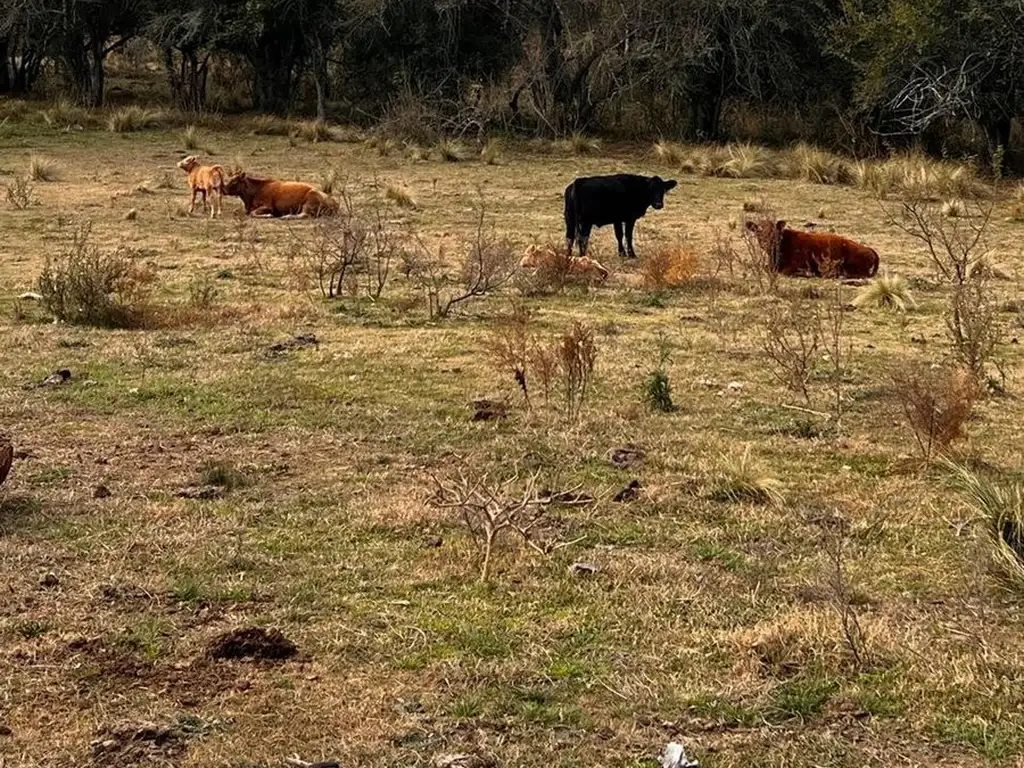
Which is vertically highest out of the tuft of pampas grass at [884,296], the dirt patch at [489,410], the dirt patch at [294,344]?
the tuft of pampas grass at [884,296]

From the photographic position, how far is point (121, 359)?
8523 millimetres

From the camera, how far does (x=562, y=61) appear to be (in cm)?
2709

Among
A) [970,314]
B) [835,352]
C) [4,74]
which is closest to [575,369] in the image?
[835,352]

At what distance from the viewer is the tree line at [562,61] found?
2403 centimetres

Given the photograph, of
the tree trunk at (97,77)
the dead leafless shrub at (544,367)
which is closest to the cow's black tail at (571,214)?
the dead leafless shrub at (544,367)

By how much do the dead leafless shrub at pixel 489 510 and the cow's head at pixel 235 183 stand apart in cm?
1103

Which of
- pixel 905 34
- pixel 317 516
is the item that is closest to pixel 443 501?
pixel 317 516

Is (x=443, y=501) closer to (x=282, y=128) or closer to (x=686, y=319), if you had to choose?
(x=686, y=319)

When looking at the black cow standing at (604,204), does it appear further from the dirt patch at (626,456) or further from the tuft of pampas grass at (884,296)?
the dirt patch at (626,456)

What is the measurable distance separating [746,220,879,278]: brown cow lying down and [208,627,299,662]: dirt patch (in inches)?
335

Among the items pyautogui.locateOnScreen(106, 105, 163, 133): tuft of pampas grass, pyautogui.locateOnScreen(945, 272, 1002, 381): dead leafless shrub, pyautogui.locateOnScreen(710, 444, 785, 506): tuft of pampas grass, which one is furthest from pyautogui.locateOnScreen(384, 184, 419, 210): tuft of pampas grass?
pyautogui.locateOnScreen(710, 444, 785, 506): tuft of pampas grass

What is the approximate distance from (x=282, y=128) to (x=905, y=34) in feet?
41.3

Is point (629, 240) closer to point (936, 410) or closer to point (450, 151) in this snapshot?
point (936, 410)

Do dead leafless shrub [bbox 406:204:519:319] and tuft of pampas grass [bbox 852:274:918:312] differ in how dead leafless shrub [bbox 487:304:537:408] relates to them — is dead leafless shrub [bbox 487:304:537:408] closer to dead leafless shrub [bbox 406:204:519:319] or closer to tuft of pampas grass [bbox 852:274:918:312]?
dead leafless shrub [bbox 406:204:519:319]
